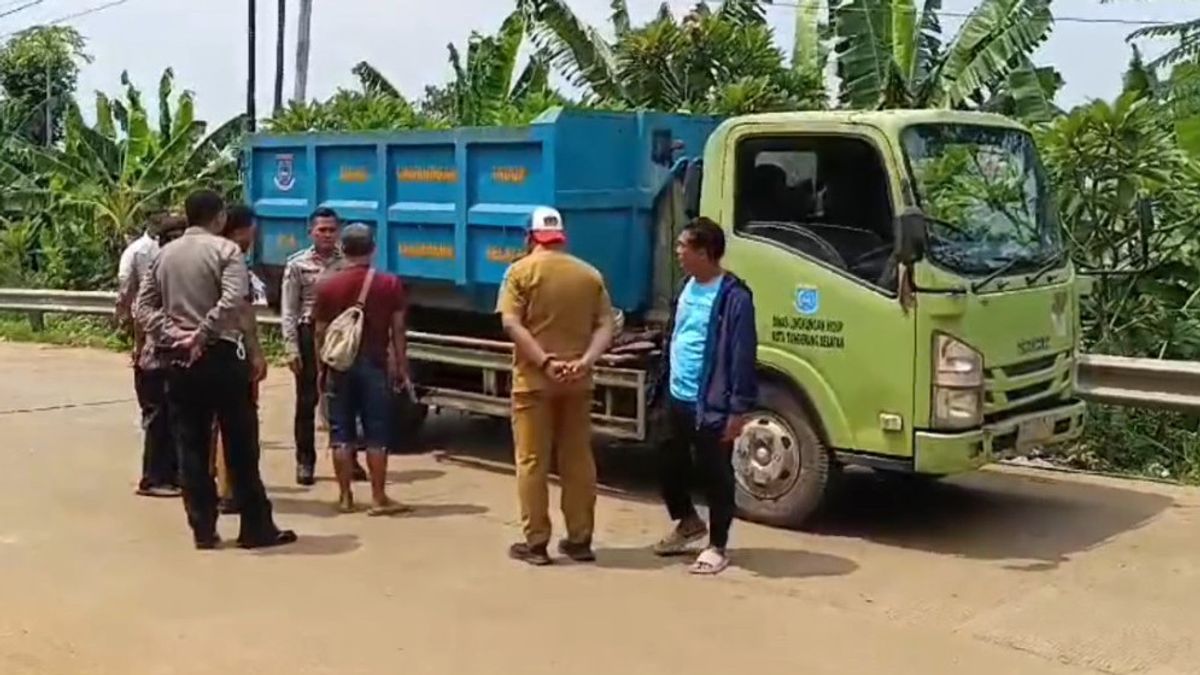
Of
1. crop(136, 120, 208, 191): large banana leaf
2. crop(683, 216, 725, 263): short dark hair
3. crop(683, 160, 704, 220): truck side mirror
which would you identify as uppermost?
crop(136, 120, 208, 191): large banana leaf

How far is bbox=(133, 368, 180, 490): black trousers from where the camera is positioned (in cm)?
898

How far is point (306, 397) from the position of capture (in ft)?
30.7

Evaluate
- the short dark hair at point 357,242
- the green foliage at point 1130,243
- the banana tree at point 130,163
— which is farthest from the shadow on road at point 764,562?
the banana tree at point 130,163

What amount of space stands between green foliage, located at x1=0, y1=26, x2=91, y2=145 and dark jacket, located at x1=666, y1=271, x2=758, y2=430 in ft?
88.6

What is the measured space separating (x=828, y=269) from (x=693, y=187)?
3.48ft

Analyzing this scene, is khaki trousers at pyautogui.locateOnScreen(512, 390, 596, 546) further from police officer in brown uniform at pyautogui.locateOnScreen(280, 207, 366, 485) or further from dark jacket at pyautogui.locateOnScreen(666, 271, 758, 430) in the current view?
police officer in brown uniform at pyautogui.locateOnScreen(280, 207, 366, 485)

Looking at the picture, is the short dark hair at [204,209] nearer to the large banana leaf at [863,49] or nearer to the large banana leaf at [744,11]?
the large banana leaf at [863,49]

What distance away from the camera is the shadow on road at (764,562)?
7.20 meters

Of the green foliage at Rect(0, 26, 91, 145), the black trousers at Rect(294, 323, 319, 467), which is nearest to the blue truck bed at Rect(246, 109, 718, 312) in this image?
the black trousers at Rect(294, 323, 319, 467)

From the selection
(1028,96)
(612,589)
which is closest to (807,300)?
(612,589)

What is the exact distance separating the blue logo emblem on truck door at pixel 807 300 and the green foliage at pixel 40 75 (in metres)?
26.4

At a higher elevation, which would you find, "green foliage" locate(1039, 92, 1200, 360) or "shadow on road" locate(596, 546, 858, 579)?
"green foliage" locate(1039, 92, 1200, 360)

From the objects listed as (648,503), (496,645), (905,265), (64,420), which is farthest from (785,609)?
(64,420)

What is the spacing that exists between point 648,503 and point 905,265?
238cm
